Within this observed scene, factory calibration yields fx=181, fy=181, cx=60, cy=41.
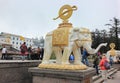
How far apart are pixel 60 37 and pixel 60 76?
1305 mm

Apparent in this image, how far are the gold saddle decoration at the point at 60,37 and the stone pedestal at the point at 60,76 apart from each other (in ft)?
3.10

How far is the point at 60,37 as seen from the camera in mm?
5996

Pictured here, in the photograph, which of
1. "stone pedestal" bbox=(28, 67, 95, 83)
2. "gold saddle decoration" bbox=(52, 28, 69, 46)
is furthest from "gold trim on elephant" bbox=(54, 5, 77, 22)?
"stone pedestal" bbox=(28, 67, 95, 83)

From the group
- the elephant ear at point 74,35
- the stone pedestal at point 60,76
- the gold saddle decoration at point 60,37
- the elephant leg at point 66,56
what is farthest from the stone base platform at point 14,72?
the elephant ear at point 74,35

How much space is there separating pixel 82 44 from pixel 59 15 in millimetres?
1368

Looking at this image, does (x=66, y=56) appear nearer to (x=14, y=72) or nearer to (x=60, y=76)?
(x=60, y=76)

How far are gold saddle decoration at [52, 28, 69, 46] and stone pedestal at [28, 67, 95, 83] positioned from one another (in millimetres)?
945

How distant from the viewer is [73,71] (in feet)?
17.2

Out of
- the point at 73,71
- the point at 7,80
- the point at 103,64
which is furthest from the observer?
the point at 103,64

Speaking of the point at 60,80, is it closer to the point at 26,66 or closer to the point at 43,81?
the point at 43,81

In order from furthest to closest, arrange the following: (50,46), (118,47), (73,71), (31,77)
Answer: (118,47) < (31,77) < (50,46) < (73,71)

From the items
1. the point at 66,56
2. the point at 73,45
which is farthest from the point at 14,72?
the point at 73,45

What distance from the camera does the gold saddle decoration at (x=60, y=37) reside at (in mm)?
5910

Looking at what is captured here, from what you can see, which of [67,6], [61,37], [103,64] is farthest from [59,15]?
[103,64]
